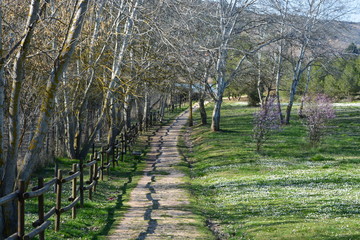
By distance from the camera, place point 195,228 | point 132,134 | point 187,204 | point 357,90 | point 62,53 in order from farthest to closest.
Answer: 1. point 357,90
2. point 132,134
3. point 187,204
4. point 195,228
5. point 62,53

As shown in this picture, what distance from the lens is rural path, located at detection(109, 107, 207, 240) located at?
12.0 metres

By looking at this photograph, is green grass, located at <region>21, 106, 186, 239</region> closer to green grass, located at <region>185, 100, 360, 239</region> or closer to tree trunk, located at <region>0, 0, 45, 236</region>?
tree trunk, located at <region>0, 0, 45, 236</region>

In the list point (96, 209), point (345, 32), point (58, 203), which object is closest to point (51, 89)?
point (58, 203)

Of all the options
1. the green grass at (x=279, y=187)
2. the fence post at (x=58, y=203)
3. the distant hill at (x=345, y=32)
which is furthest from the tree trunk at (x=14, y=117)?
the distant hill at (x=345, y=32)

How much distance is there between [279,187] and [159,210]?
17.6ft

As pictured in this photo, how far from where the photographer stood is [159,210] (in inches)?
592

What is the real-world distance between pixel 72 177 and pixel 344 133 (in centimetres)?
3127

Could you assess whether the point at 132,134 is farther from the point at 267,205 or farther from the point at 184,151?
the point at 267,205

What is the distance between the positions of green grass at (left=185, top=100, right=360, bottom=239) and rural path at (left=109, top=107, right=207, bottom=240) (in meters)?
0.72

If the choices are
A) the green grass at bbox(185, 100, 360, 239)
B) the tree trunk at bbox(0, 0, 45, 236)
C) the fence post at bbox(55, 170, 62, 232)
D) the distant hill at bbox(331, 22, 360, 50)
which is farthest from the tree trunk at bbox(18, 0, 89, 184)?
the distant hill at bbox(331, 22, 360, 50)

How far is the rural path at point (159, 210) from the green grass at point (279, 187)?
2.37 feet

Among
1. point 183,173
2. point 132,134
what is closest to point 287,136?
point 132,134

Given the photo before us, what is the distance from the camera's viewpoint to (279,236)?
11.1m

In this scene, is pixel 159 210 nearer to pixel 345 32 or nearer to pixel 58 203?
pixel 58 203
